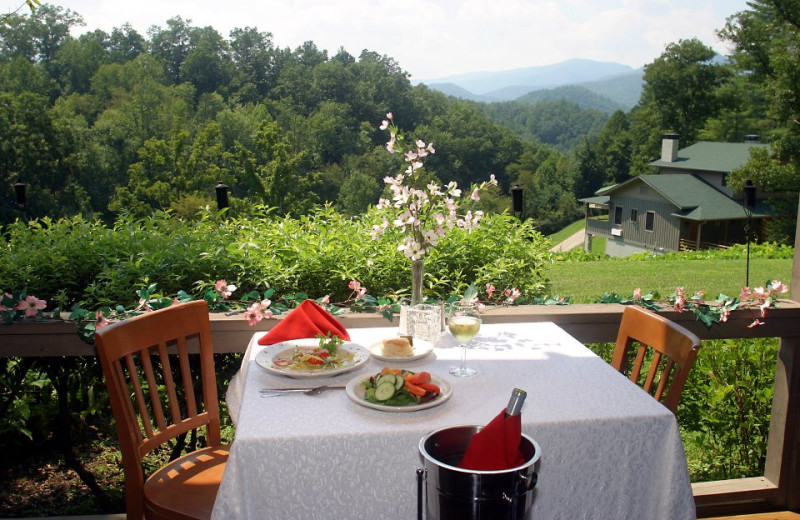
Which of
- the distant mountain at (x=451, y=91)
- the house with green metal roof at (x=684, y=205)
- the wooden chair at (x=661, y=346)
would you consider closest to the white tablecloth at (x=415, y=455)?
the wooden chair at (x=661, y=346)

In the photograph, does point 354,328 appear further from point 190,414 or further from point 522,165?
point 522,165

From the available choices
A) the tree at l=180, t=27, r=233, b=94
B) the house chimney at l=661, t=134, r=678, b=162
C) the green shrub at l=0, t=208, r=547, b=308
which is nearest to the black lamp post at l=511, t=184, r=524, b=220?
the green shrub at l=0, t=208, r=547, b=308

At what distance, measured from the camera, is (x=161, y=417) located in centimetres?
166

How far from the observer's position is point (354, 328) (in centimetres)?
192

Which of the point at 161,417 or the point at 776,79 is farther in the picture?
the point at 776,79

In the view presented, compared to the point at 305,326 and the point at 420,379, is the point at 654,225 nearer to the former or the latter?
the point at 305,326

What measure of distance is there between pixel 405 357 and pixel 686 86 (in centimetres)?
3188

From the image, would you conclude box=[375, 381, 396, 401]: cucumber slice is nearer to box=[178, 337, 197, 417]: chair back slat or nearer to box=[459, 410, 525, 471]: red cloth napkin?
box=[459, 410, 525, 471]: red cloth napkin

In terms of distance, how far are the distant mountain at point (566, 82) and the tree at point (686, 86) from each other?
2937cm

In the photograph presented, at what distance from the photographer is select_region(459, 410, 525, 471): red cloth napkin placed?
76cm

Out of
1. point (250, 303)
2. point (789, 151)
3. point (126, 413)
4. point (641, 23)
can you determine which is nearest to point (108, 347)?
point (126, 413)

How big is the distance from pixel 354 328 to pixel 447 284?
0.75m

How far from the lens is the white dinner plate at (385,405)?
3.87ft

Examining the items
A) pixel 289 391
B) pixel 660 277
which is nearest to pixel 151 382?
pixel 289 391
